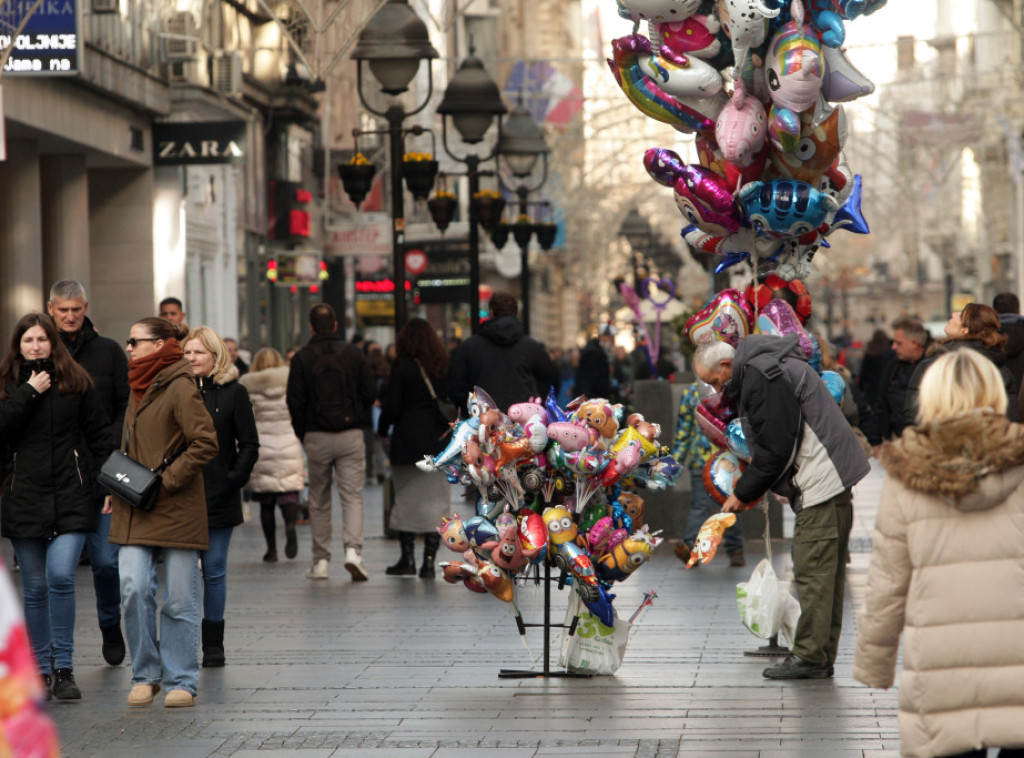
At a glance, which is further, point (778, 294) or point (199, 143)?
point (199, 143)

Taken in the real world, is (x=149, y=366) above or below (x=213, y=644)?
above

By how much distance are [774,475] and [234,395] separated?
3.32m

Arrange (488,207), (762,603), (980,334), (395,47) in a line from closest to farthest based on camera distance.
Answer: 1. (762,603)
2. (980,334)
3. (395,47)
4. (488,207)

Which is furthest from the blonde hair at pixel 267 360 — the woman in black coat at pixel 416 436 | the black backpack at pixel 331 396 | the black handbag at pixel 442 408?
the black handbag at pixel 442 408

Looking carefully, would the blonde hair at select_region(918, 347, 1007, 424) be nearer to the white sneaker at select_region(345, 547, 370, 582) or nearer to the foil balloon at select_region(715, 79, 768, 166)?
the foil balloon at select_region(715, 79, 768, 166)

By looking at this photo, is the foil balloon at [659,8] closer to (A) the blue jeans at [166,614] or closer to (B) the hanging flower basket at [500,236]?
(A) the blue jeans at [166,614]

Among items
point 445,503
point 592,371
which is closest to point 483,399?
point 445,503

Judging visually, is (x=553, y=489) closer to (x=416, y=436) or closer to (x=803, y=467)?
(x=803, y=467)

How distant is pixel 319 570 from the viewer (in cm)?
1444

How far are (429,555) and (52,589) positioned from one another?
17.6 ft

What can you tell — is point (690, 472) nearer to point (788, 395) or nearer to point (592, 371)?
point (788, 395)

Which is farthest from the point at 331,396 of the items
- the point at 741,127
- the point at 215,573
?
the point at 741,127

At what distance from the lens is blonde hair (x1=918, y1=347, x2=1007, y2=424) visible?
5.29 meters

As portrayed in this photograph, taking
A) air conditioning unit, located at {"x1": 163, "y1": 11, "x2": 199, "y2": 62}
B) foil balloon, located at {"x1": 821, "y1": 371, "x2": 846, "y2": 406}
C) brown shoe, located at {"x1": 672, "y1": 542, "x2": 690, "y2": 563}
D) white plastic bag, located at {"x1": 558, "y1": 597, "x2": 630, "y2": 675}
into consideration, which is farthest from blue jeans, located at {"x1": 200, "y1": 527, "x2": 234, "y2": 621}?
air conditioning unit, located at {"x1": 163, "y1": 11, "x2": 199, "y2": 62}
